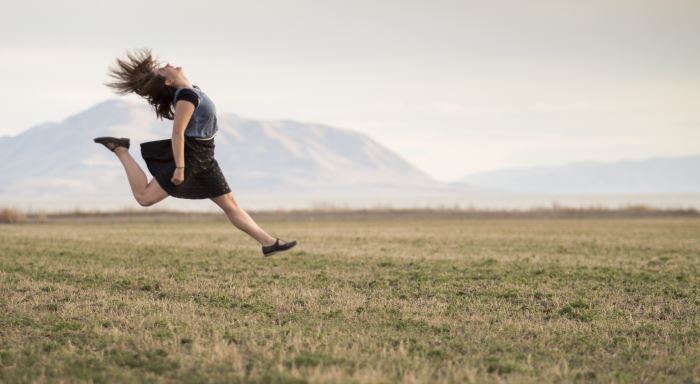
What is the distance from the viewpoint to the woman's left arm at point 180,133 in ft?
29.8

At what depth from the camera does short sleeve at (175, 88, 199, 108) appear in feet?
30.3

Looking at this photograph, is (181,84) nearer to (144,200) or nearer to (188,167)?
(188,167)

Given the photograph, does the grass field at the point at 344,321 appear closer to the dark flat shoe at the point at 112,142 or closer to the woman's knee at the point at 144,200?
the woman's knee at the point at 144,200

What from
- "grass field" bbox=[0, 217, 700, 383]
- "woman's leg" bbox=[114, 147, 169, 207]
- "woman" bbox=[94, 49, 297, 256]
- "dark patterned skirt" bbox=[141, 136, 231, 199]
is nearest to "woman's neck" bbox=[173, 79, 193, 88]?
"woman" bbox=[94, 49, 297, 256]

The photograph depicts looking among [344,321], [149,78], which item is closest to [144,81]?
[149,78]

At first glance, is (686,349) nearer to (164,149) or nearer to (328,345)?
(328,345)

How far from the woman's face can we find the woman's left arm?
0.54 meters

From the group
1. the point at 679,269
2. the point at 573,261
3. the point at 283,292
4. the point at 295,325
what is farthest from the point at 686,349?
the point at 573,261

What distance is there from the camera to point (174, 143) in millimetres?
9055

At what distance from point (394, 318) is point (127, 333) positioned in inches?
129

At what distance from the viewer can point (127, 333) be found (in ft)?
26.7

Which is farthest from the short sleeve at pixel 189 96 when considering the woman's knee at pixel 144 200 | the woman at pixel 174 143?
the woman's knee at pixel 144 200

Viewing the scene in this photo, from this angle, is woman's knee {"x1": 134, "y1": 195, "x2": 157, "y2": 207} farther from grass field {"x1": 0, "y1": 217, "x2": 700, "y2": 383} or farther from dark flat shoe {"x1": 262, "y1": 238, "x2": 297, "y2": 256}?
dark flat shoe {"x1": 262, "y1": 238, "x2": 297, "y2": 256}

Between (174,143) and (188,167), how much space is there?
1.43ft
